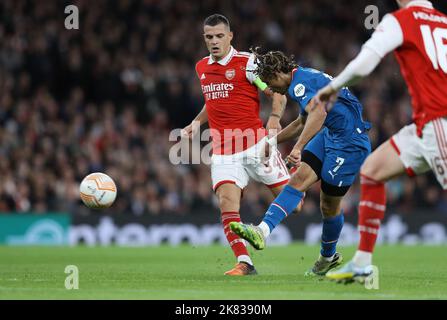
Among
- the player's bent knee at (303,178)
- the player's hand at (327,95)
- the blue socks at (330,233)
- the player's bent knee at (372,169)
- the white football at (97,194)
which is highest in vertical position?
the white football at (97,194)

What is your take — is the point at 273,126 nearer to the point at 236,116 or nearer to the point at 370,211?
the point at 236,116

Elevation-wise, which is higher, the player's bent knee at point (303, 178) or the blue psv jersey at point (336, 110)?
the blue psv jersey at point (336, 110)

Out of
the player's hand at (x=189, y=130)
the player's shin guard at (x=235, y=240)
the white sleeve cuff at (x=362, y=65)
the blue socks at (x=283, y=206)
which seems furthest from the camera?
the player's hand at (x=189, y=130)

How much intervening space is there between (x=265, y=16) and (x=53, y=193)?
324 inches

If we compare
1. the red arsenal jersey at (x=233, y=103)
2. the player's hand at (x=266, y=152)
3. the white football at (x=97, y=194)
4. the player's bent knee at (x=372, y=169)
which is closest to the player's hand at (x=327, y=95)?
the player's bent knee at (x=372, y=169)

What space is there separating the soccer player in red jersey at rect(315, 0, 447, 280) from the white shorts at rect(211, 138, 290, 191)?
115 inches

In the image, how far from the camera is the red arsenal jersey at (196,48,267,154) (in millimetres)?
9953

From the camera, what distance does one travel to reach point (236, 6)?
79.4 feet

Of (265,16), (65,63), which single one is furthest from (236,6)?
(65,63)

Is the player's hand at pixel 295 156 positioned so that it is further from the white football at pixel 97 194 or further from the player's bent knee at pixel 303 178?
the white football at pixel 97 194

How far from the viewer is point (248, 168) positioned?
32.8ft

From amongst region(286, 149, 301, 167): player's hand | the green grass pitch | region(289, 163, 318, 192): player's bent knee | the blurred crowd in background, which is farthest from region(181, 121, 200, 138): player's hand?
the blurred crowd in background

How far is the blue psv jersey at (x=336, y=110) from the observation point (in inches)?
346

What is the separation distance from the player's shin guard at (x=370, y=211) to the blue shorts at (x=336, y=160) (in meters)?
1.87
